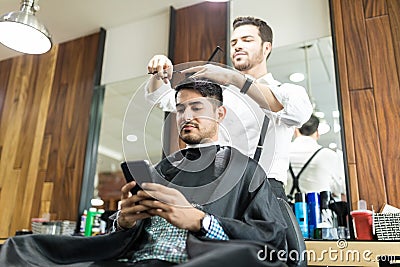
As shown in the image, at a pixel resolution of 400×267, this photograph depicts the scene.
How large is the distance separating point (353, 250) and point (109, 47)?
2510mm

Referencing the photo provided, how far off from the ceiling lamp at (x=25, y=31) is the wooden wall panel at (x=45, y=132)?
0.65 m

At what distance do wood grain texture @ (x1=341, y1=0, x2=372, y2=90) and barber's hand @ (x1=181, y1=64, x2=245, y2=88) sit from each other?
105cm

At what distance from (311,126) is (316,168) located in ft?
0.85

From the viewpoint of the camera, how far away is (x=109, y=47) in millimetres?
3277

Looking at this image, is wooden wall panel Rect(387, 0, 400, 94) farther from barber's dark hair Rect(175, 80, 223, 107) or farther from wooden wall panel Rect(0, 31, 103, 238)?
wooden wall panel Rect(0, 31, 103, 238)

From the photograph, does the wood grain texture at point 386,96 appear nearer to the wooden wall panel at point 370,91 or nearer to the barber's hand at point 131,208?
the wooden wall panel at point 370,91

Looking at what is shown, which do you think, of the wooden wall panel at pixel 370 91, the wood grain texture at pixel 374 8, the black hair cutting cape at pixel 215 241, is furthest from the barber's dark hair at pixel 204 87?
the wood grain texture at pixel 374 8

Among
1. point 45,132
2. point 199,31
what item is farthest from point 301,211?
point 45,132

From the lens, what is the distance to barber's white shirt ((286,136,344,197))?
7.16 ft

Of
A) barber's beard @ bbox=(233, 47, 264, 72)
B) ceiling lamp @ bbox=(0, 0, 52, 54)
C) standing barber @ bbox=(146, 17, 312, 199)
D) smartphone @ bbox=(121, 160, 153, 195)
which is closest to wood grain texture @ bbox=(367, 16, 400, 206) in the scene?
standing barber @ bbox=(146, 17, 312, 199)

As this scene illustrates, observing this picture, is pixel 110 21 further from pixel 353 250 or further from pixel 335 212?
pixel 353 250

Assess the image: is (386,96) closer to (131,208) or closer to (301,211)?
(301,211)

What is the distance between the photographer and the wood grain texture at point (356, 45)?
2.20m

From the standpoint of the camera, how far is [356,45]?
7.48 feet
